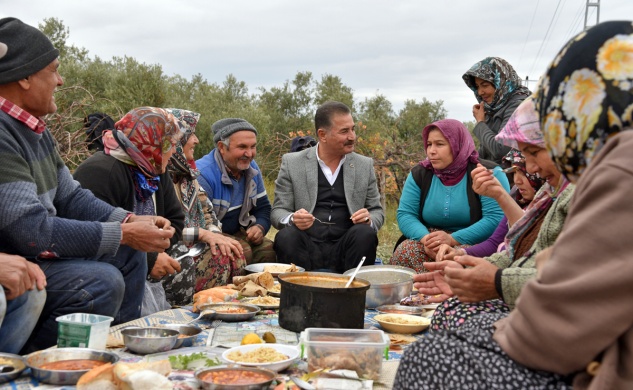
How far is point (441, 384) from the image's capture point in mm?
1777

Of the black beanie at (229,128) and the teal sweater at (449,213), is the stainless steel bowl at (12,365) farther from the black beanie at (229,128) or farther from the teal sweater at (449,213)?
the teal sweater at (449,213)

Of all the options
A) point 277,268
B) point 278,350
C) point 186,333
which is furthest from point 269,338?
point 277,268

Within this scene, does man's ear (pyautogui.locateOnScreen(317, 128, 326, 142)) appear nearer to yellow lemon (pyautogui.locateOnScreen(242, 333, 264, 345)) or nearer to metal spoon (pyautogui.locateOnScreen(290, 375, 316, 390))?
yellow lemon (pyautogui.locateOnScreen(242, 333, 264, 345))

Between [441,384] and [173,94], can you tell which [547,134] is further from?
[173,94]

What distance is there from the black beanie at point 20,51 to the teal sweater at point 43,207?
0.77 feet

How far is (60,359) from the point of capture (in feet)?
8.59

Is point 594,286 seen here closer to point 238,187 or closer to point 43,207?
point 43,207

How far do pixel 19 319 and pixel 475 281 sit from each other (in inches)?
81.0

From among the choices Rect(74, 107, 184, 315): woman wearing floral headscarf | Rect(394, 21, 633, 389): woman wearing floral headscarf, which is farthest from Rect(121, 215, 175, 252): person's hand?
Rect(394, 21, 633, 389): woman wearing floral headscarf

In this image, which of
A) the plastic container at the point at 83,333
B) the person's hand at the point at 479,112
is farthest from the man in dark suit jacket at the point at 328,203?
the plastic container at the point at 83,333

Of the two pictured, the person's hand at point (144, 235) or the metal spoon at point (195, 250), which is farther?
the metal spoon at point (195, 250)

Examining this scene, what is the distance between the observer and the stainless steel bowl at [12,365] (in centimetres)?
244

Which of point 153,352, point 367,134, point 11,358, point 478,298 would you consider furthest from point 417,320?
point 367,134

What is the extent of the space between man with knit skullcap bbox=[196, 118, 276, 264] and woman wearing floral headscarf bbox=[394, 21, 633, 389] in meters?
4.10
